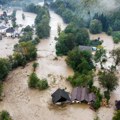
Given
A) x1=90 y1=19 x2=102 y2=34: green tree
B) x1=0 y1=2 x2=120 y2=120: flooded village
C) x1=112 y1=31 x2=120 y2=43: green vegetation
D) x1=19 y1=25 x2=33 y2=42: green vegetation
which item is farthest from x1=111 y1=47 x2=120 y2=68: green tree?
x1=19 y1=25 x2=33 y2=42: green vegetation

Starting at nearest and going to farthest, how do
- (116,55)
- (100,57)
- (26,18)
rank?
(116,55) → (100,57) → (26,18)

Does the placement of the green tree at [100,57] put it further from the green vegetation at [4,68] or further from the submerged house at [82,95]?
the green vegetation at [4,68]

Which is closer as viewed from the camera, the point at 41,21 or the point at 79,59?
the point at 79,59

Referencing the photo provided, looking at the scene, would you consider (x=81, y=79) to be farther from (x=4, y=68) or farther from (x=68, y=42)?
(x=68, y=42)

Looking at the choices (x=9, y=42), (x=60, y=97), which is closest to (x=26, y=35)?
(x=9, y=42)

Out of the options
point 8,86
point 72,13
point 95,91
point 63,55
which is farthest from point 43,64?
point 72,13

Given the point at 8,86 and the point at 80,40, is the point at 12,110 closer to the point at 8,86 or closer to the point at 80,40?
the point at 8,86

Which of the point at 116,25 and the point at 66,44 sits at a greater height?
the point at 116,25

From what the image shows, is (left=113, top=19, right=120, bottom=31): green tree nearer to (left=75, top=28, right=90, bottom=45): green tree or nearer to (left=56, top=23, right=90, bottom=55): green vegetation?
(left=75, top=28, right=90, bottom=45): green tree
